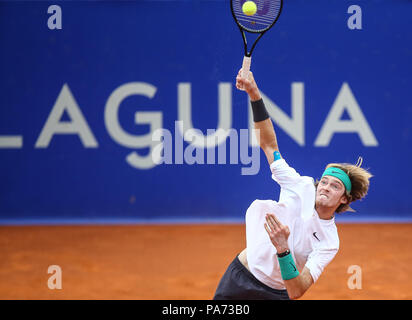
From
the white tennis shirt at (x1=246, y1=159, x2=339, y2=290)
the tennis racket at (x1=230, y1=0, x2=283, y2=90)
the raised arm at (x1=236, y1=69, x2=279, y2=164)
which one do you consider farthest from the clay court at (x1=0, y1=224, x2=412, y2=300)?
the tennis racket at (x1=230, y1=0, x2=283, y2=90)

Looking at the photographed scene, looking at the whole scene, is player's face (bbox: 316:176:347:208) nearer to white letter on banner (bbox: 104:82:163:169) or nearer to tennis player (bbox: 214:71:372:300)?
tennis player (bbox: 214:71:372:300)

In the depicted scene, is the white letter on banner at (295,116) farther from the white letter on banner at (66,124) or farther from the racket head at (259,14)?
the racket head at (259,14)

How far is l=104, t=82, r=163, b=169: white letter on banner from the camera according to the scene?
266 inches

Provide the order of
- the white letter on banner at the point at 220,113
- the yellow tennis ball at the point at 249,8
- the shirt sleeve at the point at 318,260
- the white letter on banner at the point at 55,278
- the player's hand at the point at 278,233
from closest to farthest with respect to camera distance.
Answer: the player's hand at the point at 278,233 → the shirt sleeve at the point at 318,260 → the yellow tennis ball at the point at 249,8 → the white letter on banner at the point at 55,278 → the white letter on banner at the point at 220,113

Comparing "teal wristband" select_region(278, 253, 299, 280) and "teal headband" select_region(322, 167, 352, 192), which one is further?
"teal headband" select_region(322, 167, 352, 192)

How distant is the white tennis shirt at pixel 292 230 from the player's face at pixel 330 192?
0.21ft

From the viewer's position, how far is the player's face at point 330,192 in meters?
2.47

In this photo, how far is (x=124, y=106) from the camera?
6.78 metres

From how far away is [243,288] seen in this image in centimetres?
249

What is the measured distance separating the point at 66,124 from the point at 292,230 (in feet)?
16.0

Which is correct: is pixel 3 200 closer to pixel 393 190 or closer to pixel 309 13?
pixel 309 13

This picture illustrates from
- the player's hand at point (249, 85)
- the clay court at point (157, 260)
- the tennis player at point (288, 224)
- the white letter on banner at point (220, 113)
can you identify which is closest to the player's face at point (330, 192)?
the tennis player at point (288, 224)

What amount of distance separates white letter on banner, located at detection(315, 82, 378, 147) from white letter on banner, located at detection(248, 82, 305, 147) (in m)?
0.28
